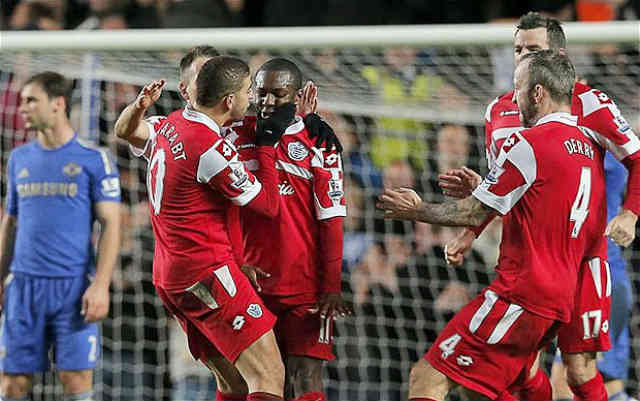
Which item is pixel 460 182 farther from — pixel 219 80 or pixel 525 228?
pixel 219 80

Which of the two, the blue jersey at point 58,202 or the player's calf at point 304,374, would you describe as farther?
the blue jersey at point 58,202

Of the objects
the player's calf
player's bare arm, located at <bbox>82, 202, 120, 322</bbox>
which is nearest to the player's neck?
player's bare arm, located at <bbox>82, 202, 120, 322</bbox>

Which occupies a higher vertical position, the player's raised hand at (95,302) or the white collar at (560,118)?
the white collar at (560,118)

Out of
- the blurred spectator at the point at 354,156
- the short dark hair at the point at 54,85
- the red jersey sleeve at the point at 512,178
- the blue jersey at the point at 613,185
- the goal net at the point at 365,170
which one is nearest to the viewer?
the red jersey sleeve at the point at 512,178

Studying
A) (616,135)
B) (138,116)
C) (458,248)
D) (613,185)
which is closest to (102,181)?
(138,116)

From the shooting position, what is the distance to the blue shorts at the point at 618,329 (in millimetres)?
5539

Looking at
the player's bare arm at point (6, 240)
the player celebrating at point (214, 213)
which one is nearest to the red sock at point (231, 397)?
the player celebrating at point (214, 213)

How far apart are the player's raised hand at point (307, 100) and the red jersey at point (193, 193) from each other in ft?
1.39

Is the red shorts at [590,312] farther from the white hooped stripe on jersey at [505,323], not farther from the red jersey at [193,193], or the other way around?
the red jersey at [193,193]

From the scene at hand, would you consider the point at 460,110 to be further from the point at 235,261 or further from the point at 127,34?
the point at 235,261

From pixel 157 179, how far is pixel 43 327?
192cm

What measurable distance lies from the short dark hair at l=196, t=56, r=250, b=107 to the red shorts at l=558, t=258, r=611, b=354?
1.62 m

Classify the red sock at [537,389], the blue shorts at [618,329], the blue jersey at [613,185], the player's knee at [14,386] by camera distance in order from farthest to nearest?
the player's knee at [14,386] < the blue shorts at [618,329] < the blue jersey at [613,185] < the red sock at [537,389]

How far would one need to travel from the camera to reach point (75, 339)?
571 centimetres
